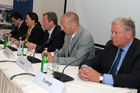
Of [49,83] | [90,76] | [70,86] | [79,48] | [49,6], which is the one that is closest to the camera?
[49,83]

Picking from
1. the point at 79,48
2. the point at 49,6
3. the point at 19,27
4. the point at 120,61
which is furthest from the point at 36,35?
the point at 120,61

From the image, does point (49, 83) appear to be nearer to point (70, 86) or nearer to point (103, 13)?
point (70, 86)

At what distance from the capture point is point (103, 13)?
9.34 feet

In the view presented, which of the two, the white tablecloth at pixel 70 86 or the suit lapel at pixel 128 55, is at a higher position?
the suit lapel at pixel 128 55

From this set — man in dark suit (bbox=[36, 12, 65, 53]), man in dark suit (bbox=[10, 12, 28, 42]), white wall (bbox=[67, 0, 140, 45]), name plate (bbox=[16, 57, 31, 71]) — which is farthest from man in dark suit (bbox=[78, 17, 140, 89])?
man in dark suit (bbox=[10, 12, 28, 42])

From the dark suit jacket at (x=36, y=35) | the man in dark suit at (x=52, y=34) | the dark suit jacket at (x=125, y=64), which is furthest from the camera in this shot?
the dark suit jacket at (x=36, y=35)

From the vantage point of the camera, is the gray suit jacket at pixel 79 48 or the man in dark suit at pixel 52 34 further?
the man in dark suit at pixel 52 34

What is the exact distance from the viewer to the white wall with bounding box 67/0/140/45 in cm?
242

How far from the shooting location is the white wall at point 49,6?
414cm

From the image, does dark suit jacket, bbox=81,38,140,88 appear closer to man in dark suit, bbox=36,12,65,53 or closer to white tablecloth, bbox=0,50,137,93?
white tablecloth, bbox=0,50,137,93

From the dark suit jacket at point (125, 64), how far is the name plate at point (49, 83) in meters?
0.53

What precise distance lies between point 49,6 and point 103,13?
1.79m

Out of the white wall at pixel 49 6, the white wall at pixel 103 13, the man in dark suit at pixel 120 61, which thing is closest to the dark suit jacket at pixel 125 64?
Answer: the man in dark suit at pixel 120 61

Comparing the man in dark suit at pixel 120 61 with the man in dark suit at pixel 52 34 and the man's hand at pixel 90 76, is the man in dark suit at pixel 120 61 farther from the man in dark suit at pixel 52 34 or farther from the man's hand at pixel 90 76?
the man in dark suit at pixel 52 34
